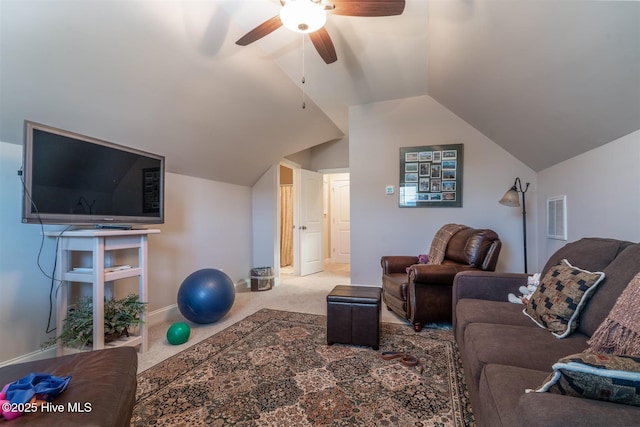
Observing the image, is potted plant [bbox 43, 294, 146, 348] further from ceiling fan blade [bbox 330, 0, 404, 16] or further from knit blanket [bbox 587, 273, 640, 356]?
knit blanket [bbox 587, 273, 640, 356]

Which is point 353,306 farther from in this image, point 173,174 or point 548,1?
point 173,174

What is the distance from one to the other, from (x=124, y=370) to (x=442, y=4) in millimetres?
2815

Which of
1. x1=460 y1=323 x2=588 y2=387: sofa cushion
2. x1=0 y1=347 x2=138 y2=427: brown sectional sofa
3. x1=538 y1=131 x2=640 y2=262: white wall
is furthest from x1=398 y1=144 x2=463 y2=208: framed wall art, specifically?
x1=0 y1=347 x2=138 y2=427: brown sectional sofa

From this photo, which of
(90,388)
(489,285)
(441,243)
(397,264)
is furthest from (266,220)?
(90,388)

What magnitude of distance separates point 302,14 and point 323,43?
0.43m

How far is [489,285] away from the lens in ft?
6.66

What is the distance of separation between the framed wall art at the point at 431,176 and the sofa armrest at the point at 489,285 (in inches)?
65.9

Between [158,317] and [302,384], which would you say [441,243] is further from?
[158,317]

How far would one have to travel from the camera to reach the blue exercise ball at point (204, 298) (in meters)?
2.65

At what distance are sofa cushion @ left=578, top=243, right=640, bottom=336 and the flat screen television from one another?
2.99 m

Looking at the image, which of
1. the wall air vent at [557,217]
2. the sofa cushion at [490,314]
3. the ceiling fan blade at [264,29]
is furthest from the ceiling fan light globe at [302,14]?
the wall air vent at [557,217]

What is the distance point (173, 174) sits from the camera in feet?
10.4

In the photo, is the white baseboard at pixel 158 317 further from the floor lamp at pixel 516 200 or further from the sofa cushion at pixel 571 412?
the floor lamp at pixel 516 200

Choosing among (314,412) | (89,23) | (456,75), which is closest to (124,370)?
(314,412)
